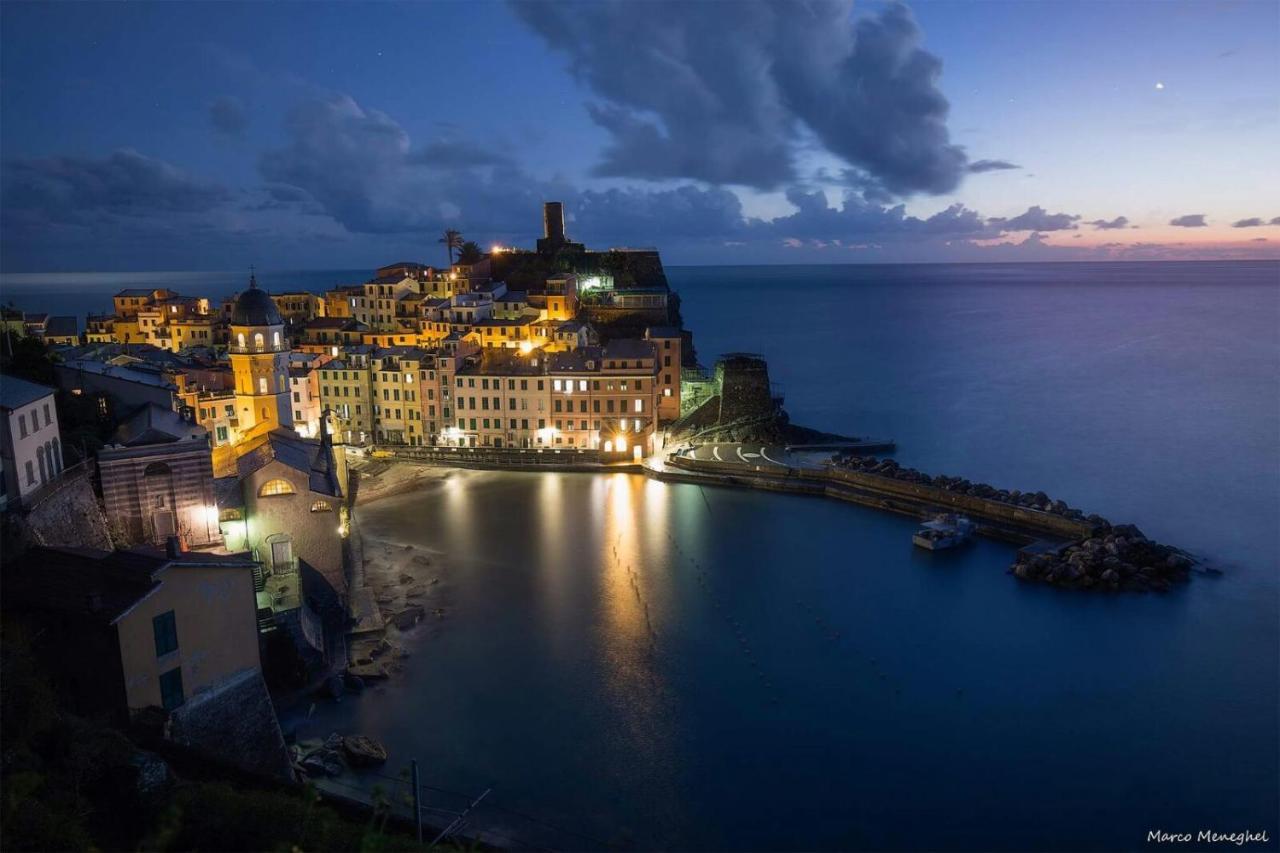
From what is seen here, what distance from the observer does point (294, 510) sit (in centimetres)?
1834

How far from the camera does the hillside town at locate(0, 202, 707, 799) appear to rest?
11828mm

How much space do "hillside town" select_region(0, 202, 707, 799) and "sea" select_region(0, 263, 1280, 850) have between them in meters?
2.15

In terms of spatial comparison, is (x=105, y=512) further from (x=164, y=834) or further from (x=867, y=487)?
(x=867, y=487)

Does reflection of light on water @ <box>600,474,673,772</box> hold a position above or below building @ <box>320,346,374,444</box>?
below

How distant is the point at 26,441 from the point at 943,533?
2399 cm

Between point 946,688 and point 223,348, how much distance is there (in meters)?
38.7

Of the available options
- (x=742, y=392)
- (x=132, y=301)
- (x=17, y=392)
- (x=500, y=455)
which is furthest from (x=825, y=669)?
(x=132, y=301)

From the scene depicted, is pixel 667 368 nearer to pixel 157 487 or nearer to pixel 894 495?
pixel 894 495

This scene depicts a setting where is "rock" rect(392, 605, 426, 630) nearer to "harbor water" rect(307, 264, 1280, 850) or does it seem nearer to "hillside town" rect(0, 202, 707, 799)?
"hillside town" rect(0, 202, 707, 799)

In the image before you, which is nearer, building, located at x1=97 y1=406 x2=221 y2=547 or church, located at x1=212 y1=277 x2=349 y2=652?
building, located at x1=97 y1=406 x2=221 y2=547

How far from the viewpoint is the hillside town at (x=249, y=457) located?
11.8 metres

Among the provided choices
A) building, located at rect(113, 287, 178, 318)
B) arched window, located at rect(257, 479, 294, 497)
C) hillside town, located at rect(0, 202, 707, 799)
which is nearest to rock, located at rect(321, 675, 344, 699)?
hillside town, located at rect(0, 202, 707, 799)

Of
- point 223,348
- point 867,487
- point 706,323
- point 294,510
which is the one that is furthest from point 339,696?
point 706,323

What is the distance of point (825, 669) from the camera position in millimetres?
18781
